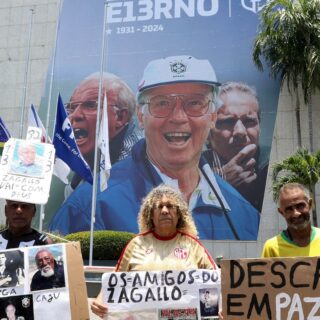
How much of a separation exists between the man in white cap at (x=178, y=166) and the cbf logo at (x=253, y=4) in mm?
2964

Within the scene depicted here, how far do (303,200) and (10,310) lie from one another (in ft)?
6.73

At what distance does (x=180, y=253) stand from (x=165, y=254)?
0.33 feet

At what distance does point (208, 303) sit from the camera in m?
3.15

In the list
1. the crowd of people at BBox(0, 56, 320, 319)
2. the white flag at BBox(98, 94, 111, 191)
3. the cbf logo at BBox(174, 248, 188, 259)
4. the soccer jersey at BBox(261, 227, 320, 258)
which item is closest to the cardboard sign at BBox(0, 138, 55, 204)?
the cbf logo at BBox(174, 248, 188, 259)

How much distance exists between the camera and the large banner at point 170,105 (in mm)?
18562

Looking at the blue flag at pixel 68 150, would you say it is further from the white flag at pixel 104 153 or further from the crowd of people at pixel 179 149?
the crowd of people at pixel 179 149

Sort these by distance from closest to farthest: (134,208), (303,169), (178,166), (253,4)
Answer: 1. (303,169)
2. (178,166)
3. (134,208)
4. (253,4)

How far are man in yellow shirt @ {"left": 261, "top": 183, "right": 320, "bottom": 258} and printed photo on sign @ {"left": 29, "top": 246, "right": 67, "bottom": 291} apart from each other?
55.8 inches

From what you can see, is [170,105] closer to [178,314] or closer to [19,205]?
[19,205]

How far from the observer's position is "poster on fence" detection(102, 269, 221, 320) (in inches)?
124

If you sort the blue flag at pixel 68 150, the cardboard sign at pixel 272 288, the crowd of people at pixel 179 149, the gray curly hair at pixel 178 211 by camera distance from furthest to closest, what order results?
the crowd of people at pixel 179 149 → the blue flag at pixel 68 150 → the gray curly hair at pixel 178 211 → the cardboard sign at pixel 272 288

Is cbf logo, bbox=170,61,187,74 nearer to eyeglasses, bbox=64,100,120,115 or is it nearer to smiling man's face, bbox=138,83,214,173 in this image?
smiling man's face, bbox=138,83,214,173

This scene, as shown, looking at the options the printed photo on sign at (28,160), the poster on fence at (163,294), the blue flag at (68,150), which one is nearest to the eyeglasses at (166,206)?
the poster on fence at (163,294)

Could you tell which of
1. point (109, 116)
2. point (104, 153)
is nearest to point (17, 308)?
point (104, 153)
